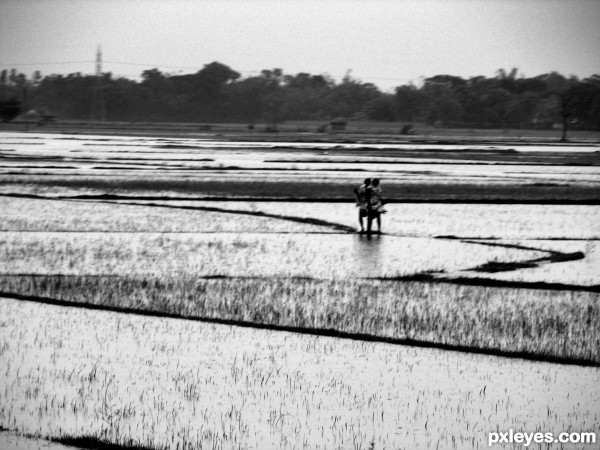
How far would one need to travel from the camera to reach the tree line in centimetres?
14675

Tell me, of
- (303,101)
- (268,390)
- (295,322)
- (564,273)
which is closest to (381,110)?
(303,101)

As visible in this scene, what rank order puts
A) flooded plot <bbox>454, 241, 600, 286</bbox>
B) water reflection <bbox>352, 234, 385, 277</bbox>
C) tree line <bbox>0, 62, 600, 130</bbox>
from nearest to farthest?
flooded plot <bbox>454, 241, 600, 286</bbox>, water reflection <bbox>352, 234, 385, 277</bbox>, tree line <bbox>0, 62, 600, 130</bbox>

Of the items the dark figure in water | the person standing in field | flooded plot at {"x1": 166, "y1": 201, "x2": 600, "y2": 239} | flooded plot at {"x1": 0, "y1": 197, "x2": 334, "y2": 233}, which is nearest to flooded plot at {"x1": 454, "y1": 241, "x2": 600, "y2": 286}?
flooded plot at {"x1": 166, "y1": 201, "x2": 600, "y2": 239}

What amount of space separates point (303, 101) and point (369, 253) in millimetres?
155231

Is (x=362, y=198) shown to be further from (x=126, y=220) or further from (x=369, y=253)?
(x=126, y=220)

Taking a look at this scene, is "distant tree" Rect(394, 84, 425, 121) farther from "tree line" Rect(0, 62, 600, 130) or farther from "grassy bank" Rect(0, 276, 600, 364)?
"grassy bank" Rect(0, 276, 600, 364)

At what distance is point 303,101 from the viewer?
561 feet

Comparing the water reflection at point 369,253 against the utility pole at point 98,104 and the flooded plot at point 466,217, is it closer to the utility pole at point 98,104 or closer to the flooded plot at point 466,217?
the flooded plot at point 466,217

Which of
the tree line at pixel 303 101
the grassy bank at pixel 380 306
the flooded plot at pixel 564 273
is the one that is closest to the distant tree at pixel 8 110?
the tree line at pixel 303 101

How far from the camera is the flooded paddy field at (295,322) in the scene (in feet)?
25.4

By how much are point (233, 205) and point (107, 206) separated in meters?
3.08

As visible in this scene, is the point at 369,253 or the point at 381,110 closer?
the point at 369,253

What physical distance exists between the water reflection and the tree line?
4771 inches

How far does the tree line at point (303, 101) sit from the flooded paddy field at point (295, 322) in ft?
393
